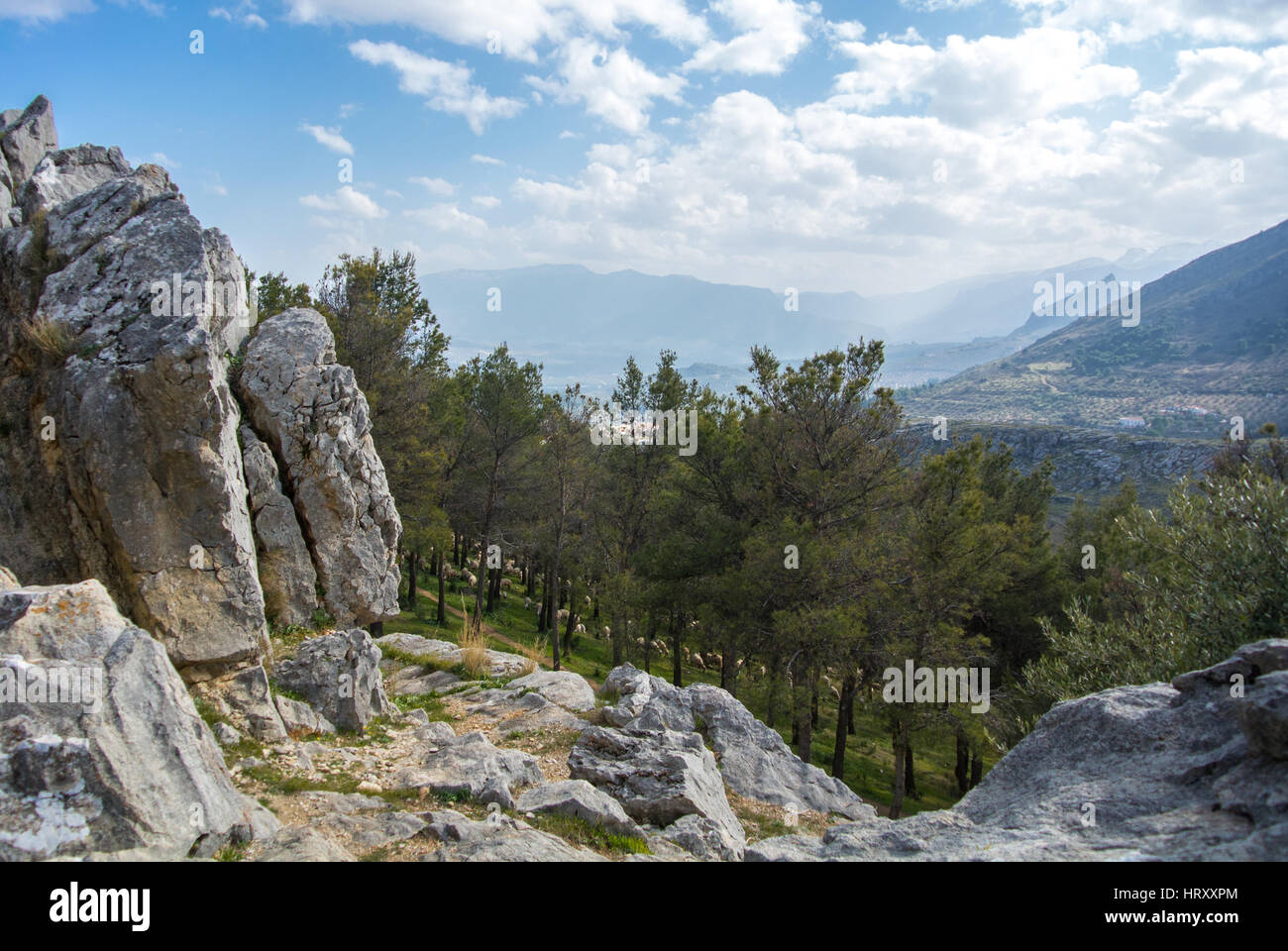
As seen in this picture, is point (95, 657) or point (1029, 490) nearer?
point (95, 657)

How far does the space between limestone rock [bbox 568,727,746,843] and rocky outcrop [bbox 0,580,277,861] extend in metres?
Answer: 5.23

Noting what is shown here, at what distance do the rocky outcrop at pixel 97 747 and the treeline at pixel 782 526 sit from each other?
1587 centimetres

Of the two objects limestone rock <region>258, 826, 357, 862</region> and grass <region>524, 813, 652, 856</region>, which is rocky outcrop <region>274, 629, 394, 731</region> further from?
limestone rock <region>258, 826, 357, 862</region>

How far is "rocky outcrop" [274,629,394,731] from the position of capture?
1271cm

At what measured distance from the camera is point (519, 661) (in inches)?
821

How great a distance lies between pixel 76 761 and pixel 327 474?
1004cm

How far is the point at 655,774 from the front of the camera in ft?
36.2

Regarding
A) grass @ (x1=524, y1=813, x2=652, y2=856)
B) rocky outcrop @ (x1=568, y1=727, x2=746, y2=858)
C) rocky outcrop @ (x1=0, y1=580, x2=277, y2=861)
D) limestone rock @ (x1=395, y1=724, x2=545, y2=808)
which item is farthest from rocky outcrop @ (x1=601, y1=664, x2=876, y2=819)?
rocky outcrop @ (x1=0, y1=580, x2=277, y2=861)

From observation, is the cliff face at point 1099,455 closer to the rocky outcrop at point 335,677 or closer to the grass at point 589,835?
the rocky outcrop at point 335,677

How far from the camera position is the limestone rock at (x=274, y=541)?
1395cm

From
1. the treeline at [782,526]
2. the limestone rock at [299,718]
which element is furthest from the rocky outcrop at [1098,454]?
the limestone rock at [299,718]
